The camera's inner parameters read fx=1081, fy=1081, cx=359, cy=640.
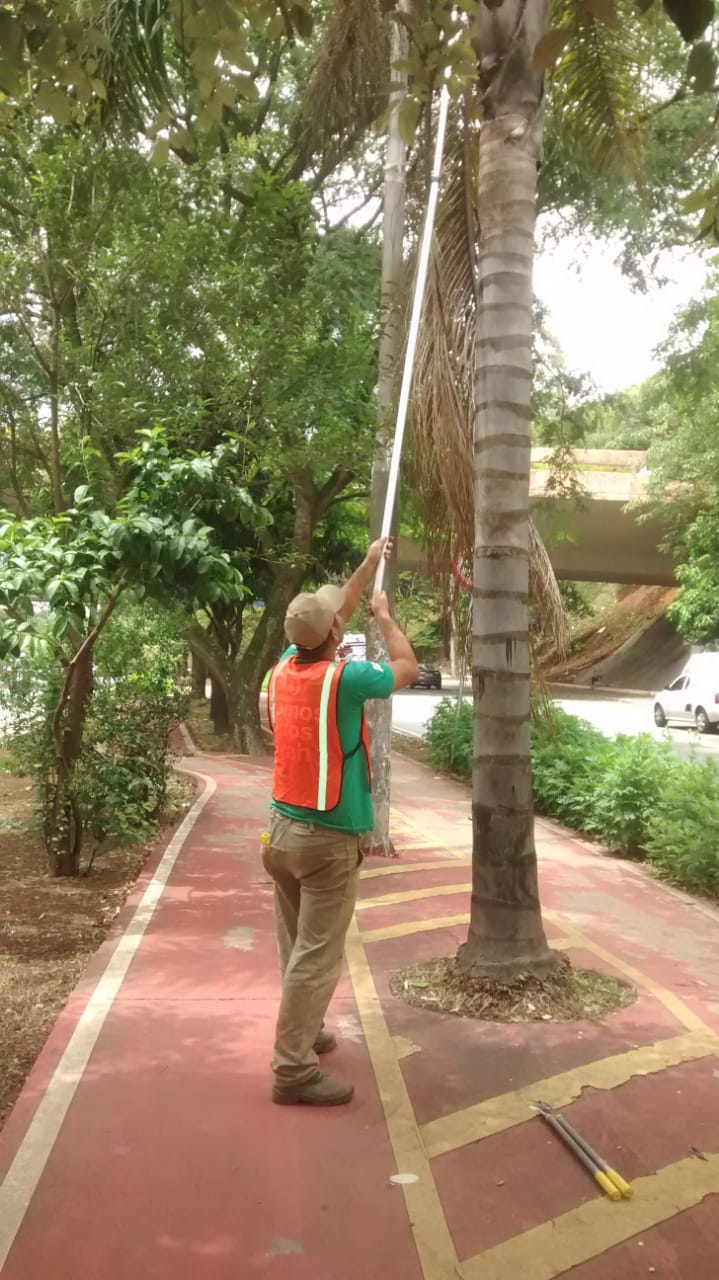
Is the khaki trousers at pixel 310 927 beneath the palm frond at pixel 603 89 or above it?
beneath

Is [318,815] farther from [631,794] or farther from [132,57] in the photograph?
[631,794]

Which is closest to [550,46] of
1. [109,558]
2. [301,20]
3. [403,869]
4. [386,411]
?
[301,20]

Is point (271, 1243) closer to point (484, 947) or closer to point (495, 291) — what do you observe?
point (484, 947)

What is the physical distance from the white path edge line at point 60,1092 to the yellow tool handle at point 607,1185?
5.95 ft

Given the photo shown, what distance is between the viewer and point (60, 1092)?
4.19 m

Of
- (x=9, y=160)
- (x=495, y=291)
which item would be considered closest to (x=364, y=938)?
(x=495, y=291)

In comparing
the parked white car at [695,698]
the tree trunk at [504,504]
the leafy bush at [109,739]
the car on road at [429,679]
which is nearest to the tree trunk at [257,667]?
the leafy bush at [109,739]

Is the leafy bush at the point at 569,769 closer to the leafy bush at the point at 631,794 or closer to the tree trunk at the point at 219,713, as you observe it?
the leafy bush at the point at 631,794

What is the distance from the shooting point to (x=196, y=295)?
9859 mm

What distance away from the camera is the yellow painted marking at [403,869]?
8.53 metres

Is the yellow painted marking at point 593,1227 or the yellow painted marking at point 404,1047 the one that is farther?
the yellow painted marking at point 404,1047

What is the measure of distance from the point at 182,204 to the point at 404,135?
23.6ft

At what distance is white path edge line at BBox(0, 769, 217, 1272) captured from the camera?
3.35 meters

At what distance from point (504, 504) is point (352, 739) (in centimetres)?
186
